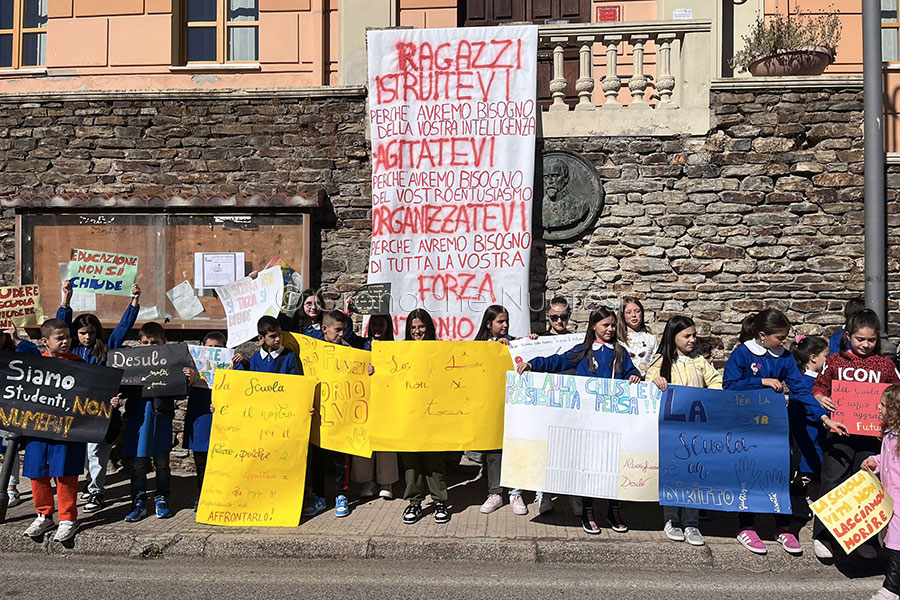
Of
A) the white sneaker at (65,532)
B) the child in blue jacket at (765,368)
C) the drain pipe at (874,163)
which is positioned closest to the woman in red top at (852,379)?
the child in blue jacket at (765,368)

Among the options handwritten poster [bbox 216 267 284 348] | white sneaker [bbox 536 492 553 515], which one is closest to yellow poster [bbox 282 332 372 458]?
white sneaker [bbox 536 492 553 515]

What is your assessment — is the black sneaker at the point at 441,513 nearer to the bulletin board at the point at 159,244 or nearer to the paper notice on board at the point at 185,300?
the bulletin board at the point at 159,244

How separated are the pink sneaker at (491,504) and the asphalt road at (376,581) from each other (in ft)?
3.18

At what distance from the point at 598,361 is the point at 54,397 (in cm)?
388

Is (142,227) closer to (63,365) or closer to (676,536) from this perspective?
(63,365)

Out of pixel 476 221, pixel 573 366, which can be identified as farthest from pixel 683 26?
pixel 573 366

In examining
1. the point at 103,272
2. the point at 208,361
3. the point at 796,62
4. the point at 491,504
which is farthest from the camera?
the point at 796,62

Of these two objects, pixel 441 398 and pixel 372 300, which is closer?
pixel 441 398

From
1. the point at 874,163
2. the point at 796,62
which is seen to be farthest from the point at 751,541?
the point at 796,62

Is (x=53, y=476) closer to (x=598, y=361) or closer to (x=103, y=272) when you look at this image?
(x=103, y=272)

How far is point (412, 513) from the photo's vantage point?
6.09m

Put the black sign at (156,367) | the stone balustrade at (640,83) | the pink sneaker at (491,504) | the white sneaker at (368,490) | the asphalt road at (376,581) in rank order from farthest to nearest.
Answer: the stone balustrade at (640,83), the white sneaker at (368,490), the pink sneaker at (491,504), the black sign at (156,367), the asphalt road at (376,581)

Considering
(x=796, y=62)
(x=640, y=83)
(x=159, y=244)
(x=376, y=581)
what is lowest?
(x=376, y=581)

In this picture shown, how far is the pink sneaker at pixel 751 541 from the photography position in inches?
214
